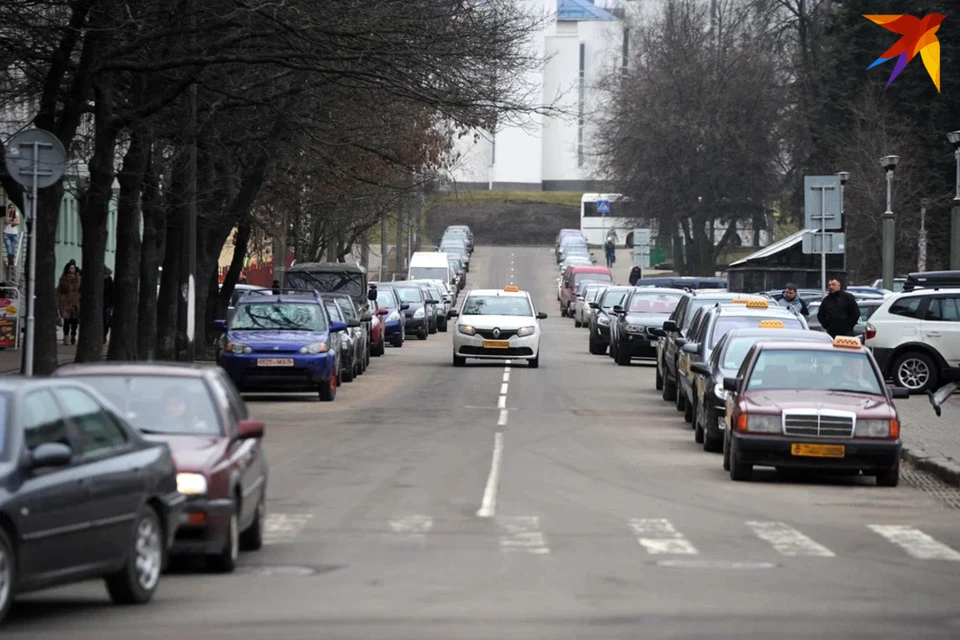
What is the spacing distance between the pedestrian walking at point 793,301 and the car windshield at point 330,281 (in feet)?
32.1

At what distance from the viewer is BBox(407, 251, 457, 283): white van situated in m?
77.1

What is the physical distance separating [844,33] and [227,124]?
41.1 meters

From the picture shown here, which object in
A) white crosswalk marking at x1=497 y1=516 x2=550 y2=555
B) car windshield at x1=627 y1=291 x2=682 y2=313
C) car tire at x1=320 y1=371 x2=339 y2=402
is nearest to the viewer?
white crosswalk marking at x1=497 y1=516 x2=550 y2=555

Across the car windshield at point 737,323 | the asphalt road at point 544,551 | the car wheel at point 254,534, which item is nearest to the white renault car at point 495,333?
the car windshield at point 737,323

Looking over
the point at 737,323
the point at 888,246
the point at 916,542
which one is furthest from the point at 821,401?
the point at 888,246

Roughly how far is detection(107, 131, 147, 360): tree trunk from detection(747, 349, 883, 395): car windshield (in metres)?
14.0

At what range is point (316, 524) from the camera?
14.0 metres

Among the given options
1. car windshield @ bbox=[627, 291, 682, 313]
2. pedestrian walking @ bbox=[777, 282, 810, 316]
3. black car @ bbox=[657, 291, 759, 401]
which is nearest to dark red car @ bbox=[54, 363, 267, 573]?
black car @ bbox=[657, 291, 759, 401]

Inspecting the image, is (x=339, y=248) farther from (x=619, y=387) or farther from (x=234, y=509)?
(x=234, y=509)

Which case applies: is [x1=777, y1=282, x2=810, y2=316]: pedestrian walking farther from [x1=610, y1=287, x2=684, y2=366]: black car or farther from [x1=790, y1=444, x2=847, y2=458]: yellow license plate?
[x1=790, y1=444, x2=847, y2=458]: yellow license plate

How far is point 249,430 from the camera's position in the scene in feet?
37.4

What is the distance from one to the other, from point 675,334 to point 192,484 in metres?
19.3

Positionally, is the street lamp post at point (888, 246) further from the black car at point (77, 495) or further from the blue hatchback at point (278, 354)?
the black car at point (77, 495)

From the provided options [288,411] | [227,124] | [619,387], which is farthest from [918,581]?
[227,124]
